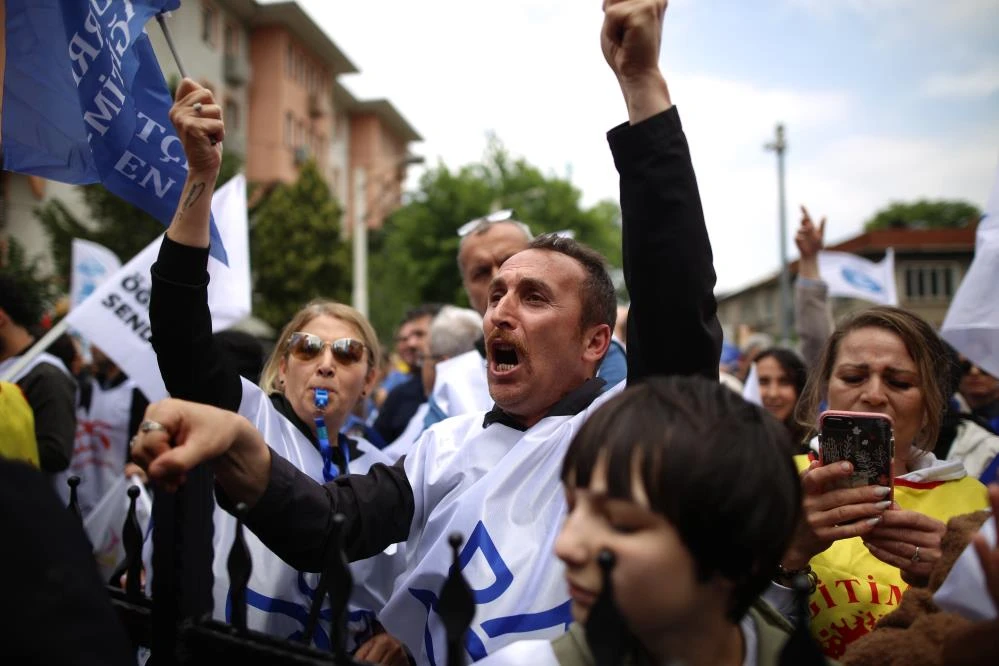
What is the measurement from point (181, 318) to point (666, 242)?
3.99 ft

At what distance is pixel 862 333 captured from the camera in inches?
102

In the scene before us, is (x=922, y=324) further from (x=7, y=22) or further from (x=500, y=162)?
(x=500, y=162)

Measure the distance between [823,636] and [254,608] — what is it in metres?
1.67

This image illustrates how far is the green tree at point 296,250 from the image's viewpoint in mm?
28000

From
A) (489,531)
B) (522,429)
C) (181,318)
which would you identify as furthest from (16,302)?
(489,531)

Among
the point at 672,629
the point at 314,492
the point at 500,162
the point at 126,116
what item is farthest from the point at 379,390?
the point at 500,162

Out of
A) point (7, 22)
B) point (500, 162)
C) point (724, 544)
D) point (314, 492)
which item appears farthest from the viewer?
point (500, 162)

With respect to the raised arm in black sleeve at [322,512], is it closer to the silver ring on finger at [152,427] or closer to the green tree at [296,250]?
the silver ring on finger at [152,427]

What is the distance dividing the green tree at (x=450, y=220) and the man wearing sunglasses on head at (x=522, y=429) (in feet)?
88.9

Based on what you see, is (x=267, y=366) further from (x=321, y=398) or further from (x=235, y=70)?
(x=235, y=70)

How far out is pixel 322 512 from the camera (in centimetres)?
186

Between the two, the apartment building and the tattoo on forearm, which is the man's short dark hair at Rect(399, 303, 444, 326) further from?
the apartment building

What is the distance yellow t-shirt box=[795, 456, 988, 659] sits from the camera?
206 cm

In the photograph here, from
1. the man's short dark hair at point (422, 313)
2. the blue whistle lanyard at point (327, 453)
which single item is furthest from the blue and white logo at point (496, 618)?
the man's short dark hair at point (422, 313)
